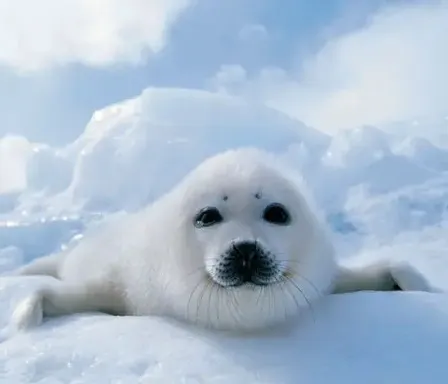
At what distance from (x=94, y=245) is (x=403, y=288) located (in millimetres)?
2358

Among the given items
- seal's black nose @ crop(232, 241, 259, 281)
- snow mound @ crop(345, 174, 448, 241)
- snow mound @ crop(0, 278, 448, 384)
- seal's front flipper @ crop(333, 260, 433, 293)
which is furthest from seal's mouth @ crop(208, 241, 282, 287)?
snow mound @ crop(345, 174, 448, 241)

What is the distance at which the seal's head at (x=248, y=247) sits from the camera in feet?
9.63

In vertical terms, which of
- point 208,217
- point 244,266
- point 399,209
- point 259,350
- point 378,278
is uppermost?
point 399,209

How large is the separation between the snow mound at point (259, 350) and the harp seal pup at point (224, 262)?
0.56 ft

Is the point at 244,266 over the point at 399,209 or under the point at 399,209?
under

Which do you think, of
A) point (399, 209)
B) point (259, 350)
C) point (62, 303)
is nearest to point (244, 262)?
point (259, 350)

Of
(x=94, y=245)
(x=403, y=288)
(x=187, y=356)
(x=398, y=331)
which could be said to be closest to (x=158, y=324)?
(x=187, y=356)

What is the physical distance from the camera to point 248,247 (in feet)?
9.50

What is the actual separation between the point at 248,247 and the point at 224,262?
129mm

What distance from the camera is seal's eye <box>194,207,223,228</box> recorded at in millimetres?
3236

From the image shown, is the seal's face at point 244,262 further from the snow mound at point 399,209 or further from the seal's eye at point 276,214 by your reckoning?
the snow mound at point 399,209

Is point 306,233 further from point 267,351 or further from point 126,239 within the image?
point 126,239

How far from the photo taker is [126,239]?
407cm

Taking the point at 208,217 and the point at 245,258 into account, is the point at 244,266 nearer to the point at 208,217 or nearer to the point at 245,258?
the point at 245,258
